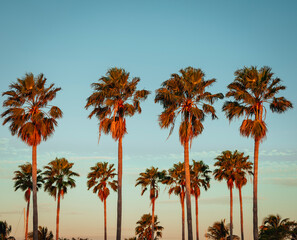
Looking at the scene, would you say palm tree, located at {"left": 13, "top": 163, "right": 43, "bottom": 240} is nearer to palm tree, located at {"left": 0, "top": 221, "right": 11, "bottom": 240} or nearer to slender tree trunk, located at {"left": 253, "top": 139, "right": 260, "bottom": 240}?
palm tree, located at {"left": 0, "top": 221, "right": 11, "bottom": 240}

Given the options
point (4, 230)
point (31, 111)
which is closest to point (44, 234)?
point (4, 230)

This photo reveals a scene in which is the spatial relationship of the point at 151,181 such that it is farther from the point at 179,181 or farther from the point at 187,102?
A: the point at 187,102

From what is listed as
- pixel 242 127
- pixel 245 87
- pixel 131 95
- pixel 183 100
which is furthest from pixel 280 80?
pixel 131 95

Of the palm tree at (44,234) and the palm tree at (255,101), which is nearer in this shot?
the palm tree at (255,101)

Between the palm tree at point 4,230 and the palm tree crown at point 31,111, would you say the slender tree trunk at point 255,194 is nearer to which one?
the palm tree crown at point 31,111

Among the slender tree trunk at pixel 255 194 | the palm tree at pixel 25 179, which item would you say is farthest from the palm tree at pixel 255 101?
the palm tree at pixel 25 179

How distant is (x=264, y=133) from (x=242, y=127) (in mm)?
1925

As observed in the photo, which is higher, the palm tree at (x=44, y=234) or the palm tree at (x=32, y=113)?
the palm tree at (x=32, y=113)

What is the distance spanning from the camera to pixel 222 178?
210 feet

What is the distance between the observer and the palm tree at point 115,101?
36438 mm

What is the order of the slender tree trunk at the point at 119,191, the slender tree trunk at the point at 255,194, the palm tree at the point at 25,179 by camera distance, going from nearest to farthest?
the slender tree trunk at the point at 255,194 → the slender tree trunk at the point at 119,191 → the palm tree at the point at 25,179

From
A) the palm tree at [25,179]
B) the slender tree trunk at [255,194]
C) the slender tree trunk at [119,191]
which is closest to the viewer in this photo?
the slender tree trunk at [255,194]

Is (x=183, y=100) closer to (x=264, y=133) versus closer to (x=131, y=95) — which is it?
(x=131, y=95)

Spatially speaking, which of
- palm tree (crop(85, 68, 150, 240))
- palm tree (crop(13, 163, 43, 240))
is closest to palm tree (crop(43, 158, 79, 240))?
palm tree (crop(13, 163, 43, 240))
